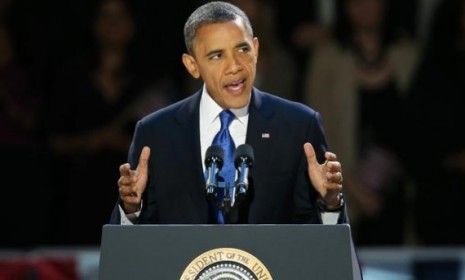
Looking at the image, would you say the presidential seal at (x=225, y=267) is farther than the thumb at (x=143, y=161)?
No

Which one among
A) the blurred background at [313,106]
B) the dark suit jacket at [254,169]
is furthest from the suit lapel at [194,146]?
the blurred background at [313,106]

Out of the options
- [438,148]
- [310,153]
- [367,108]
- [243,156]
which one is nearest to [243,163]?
[243,156]

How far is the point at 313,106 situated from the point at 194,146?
2923 millimetres

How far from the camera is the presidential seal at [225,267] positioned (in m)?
3.56

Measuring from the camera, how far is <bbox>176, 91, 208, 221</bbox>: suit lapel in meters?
4.03

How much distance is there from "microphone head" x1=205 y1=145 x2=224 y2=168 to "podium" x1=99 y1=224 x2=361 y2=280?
0.71ft

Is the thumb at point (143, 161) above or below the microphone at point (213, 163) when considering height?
above

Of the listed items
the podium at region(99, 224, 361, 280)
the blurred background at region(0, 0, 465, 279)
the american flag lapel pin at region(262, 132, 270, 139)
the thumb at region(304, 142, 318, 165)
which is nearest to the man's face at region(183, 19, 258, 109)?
the american flag lapel pin at region(262, 132, 270, 139)

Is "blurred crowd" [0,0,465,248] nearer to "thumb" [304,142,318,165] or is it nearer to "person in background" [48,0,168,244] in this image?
"person in background" [48,0,168,244]

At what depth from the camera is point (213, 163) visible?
371 centimetres

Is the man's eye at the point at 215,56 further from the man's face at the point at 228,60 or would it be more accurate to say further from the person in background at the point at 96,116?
the person in background at the point at 96,116

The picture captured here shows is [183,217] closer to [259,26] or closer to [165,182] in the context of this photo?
[165,182]

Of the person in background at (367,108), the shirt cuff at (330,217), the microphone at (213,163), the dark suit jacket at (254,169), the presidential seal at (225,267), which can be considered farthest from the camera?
the person in background at (367,108)

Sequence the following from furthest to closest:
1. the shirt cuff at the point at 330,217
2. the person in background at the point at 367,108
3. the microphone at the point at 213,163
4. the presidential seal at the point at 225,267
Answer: the person in background at the point at 367,108 < the shirt cuff at the point at 330,217 < the microphone at the point at 213,163 < the presidential seal at the point at 225,267
